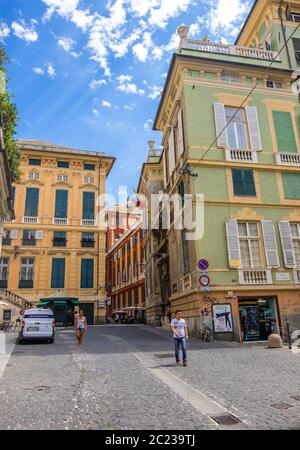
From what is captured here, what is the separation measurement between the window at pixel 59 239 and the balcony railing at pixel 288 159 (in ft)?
78.2

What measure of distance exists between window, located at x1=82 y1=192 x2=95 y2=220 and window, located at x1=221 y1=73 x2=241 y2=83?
71.6 feet

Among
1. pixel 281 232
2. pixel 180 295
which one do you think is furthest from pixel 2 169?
pixel 281 232

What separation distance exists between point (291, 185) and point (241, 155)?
3.25 metres

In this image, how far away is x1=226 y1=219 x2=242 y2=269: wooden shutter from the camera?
16656 millimetres

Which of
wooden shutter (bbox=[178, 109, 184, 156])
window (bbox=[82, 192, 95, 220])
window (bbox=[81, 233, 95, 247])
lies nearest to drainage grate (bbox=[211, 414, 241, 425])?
wooden shutter (bbox=[178, 109, 184, 156])

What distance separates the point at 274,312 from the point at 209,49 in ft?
50.8

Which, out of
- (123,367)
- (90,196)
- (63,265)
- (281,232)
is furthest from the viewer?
(90,196)

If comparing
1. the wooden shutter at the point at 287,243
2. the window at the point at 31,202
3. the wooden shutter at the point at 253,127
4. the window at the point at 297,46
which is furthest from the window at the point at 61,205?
the window at the point at 297,46

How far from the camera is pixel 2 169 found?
11266mm

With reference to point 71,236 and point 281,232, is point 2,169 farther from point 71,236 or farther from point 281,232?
point 71,236

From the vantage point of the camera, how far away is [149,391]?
6.88 meters

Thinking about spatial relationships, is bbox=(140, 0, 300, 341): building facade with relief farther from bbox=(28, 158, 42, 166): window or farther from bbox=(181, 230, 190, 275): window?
bbox=(28, 158, 42, 166): window

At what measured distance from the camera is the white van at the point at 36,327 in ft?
52.7

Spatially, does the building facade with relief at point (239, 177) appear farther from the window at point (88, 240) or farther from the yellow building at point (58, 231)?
the window at point (88, 240)
